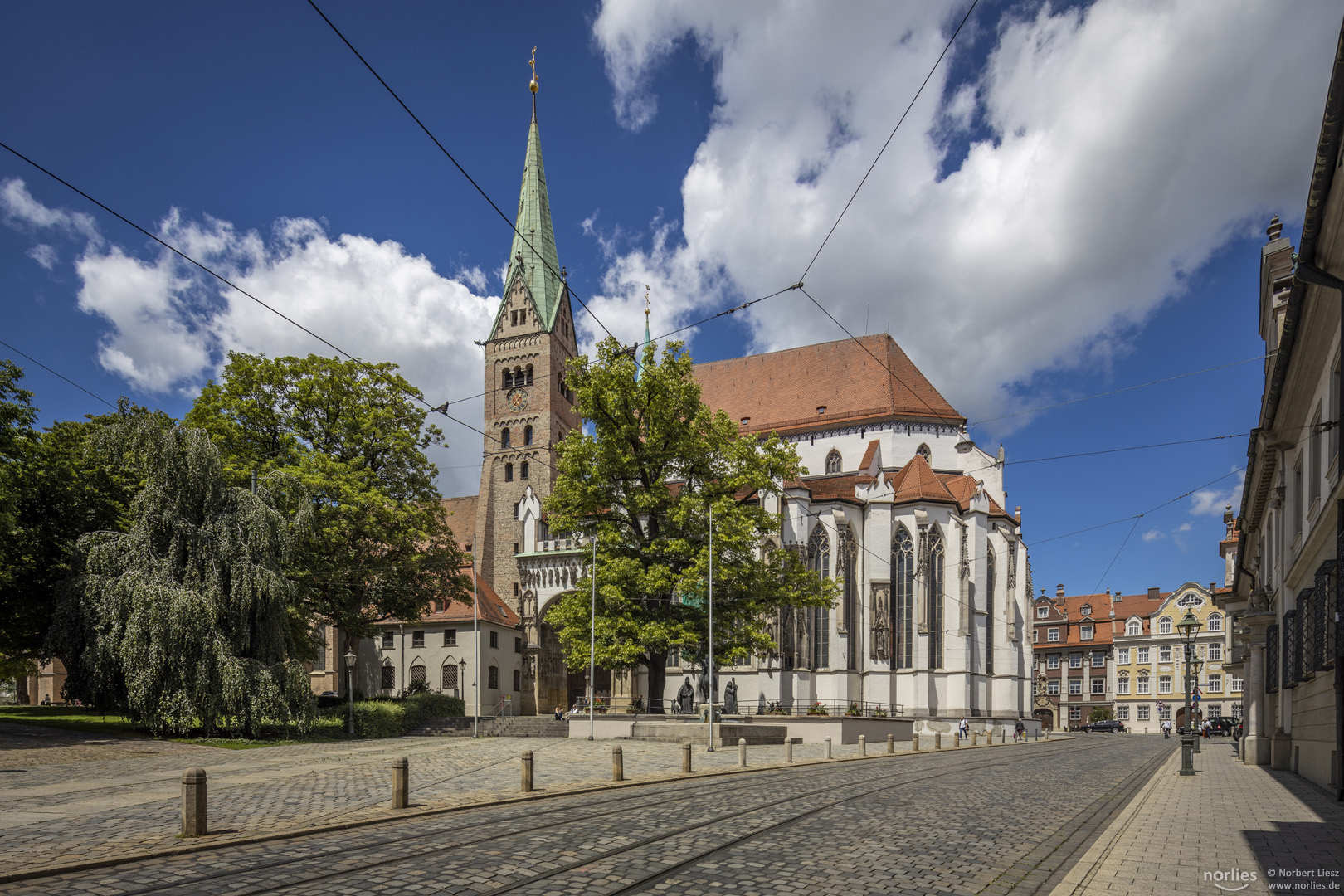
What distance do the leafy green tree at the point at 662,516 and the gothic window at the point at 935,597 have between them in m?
19.3

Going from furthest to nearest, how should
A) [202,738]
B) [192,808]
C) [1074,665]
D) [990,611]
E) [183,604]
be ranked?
[1074,665] < [990,611] < [202,738] < [183,604] < [192,808]

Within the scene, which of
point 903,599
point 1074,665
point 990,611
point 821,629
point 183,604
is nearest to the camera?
point 183,604

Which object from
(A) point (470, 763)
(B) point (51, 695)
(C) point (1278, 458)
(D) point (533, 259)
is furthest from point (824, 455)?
(B) point (51, 695)

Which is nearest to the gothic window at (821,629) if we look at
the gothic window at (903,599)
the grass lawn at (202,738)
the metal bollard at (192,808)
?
the gothic window at (903,599)

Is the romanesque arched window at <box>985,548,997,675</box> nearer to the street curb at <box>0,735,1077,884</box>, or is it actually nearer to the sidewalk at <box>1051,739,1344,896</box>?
the street curb at <box>0,735,1077,884</box>

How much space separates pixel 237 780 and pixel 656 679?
1486cm

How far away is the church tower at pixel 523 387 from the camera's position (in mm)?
52438

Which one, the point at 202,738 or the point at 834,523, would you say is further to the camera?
the point at 834,523

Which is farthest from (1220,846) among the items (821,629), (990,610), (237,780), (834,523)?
(990,610)

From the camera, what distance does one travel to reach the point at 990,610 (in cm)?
4791

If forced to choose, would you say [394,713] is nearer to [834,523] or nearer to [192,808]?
[192,808]

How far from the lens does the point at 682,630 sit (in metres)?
26.1

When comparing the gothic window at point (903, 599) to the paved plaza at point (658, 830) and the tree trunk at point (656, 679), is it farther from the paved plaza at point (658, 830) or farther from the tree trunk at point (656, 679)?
the paved plaza at point (658, 830)

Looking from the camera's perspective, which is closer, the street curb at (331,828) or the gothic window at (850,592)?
the street curb at (331,828)
